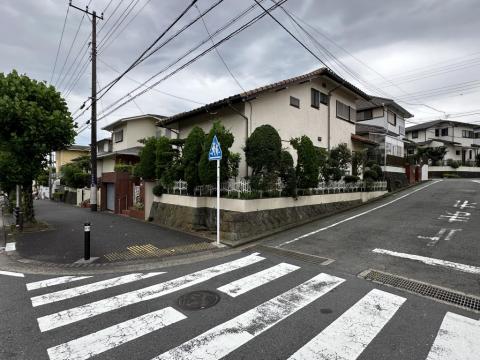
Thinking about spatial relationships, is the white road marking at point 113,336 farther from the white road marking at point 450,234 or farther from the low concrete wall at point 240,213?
the white road marking at point 450,234

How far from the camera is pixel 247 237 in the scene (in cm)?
898

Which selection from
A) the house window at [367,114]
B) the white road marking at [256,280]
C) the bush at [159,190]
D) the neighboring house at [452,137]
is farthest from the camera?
the neighboring house at [452,137]

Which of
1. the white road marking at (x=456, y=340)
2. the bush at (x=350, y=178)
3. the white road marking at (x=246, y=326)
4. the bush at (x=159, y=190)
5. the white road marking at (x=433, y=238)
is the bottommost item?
the white road marking at (x=246, y=326)

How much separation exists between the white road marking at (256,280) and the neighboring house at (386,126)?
1908 cm

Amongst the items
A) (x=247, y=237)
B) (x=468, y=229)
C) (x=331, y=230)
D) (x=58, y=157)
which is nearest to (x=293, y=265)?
(x=247, y=237)

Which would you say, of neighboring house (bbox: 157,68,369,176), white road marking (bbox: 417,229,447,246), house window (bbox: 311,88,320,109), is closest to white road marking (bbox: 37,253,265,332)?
white road marking (bbox: 417,229,447,246)

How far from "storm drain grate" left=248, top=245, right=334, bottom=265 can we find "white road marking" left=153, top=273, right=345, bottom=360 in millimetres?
1342

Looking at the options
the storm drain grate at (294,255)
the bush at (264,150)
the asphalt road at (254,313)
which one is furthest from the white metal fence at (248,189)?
the asphalt road at (254,313)

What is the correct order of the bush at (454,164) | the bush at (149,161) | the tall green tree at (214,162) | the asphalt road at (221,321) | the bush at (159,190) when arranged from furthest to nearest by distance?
the bush at (454,164) → the bush at (149,161) → the bush at (159,190) → the tall green tree at (214,162) → the asphalt road at (221,321)

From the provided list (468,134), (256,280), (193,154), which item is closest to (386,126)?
(193,154)

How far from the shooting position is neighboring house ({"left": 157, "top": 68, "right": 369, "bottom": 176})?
1211 cm

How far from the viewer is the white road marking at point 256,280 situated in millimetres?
4961

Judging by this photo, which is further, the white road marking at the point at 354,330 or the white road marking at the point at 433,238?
the white road marking at the point at 433,238

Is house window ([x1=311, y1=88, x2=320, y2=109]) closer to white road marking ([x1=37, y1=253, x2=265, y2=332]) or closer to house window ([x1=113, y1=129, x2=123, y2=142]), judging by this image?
white road marking ([x1=37, y1=253, x2=265, y2=332])
